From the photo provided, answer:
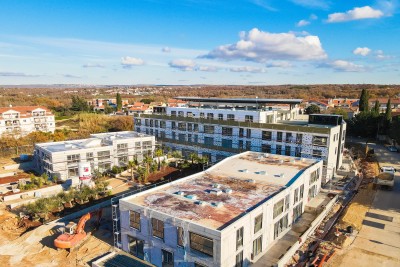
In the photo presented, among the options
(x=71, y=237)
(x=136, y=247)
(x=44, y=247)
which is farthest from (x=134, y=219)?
(x=44, y=247)

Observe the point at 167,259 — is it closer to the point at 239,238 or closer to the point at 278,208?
the point at 239,238

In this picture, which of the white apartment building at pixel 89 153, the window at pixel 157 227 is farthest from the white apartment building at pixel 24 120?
the window at pixel 157 227

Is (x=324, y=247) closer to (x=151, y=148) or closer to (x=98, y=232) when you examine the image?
(x=98, y=232)

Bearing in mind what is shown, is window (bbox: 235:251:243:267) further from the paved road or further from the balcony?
the balcony

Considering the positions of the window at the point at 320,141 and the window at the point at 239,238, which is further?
the window at the point at 320,141

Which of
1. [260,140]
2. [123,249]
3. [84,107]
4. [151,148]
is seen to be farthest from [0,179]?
[84,107]

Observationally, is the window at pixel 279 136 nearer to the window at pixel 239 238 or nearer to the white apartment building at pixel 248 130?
the white apartment building at pixel 248 130

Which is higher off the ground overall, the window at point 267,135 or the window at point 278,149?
the window at point 267,135
